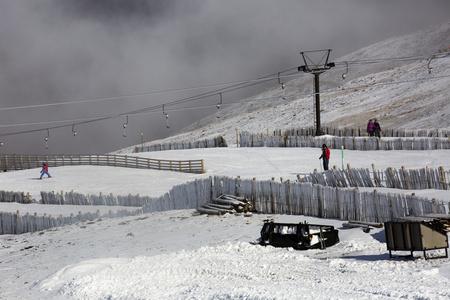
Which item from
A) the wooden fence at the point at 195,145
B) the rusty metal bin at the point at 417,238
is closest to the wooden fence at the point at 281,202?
the rusty metal bin at the point at 417,238

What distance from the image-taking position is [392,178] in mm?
24344

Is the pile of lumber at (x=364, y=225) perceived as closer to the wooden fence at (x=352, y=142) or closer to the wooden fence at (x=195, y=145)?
the wooden fence at (x=352, y=142)

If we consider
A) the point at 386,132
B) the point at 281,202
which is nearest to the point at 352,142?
the point at 386,132

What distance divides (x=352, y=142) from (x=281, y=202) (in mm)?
23294

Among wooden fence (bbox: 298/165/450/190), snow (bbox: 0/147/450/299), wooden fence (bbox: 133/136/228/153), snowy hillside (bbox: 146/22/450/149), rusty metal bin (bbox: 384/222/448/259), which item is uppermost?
snowy hillside (bbox: 146/22/450/149)

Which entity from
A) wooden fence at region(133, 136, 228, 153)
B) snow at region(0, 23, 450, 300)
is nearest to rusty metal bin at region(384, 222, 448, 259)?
snow at region(0, 23, 450, 300)

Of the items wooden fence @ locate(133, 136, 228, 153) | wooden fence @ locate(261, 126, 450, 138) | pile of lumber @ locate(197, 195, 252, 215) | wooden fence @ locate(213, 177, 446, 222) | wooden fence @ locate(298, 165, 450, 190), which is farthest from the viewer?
wooden fence @ locate(133, 136, 228, 153)

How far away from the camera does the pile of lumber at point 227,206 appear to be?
24828 mm

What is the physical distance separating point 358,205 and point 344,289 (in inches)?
358

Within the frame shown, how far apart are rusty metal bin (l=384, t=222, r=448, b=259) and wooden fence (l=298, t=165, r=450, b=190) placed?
9.54m

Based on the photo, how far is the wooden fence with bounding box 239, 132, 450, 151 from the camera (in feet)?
134

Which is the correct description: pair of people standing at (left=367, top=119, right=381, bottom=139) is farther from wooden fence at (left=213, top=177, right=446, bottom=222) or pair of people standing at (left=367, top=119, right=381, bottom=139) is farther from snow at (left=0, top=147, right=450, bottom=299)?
snow at (left=0, top=147, right=450, bottom=299)

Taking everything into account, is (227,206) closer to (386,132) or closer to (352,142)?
(352,142)

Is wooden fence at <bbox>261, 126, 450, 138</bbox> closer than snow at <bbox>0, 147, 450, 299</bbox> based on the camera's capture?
No
